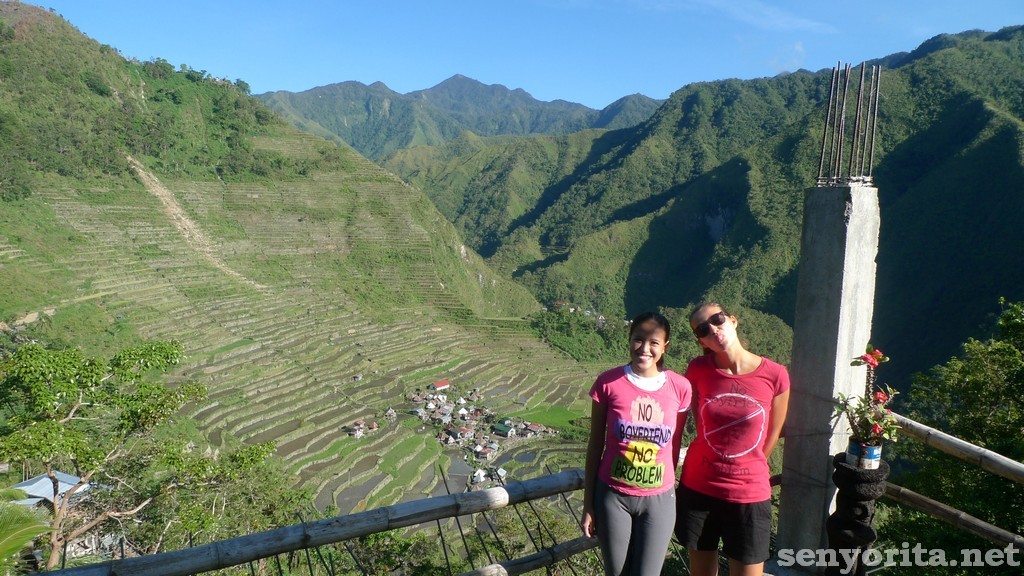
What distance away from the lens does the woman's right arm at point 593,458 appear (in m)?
2.10

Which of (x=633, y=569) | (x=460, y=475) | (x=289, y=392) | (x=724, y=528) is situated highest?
(x=724, y=528)

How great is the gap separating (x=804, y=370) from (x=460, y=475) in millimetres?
22484

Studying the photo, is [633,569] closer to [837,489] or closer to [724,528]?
[724,528]

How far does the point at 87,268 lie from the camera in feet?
92.7

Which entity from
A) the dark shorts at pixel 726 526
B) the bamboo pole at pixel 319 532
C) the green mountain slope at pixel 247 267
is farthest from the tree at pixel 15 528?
the green mountain slope at pixel 247 267

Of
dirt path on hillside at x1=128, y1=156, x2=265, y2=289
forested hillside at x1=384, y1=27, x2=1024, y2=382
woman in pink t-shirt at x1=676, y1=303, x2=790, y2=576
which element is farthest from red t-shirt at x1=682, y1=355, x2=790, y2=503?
dirt path on hillside at x1=128, y1=156, x2=265, y2=289

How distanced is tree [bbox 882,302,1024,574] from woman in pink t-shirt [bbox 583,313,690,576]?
9.71 ft

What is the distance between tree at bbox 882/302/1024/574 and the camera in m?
4.07

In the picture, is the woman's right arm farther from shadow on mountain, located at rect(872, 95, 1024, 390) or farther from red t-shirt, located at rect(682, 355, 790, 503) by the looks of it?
shadow on mountain, located at rect(872, 95, 1024, 390)

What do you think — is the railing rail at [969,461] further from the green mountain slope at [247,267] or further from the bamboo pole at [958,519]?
the green mountain slope at [247,267]

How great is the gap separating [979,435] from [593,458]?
21.5 feet

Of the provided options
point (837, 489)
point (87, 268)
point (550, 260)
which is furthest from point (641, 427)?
point (550, 260)

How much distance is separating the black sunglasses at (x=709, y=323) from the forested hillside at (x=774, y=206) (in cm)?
2447

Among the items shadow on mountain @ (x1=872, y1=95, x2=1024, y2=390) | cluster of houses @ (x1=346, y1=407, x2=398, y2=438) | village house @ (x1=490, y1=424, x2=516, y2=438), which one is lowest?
village house @ (x1=490, y1=424, x2=516, y2=438)
